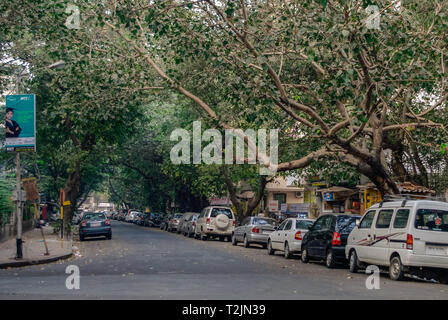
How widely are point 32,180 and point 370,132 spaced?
11.6 m

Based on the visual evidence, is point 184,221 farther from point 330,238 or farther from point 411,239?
point 411,239

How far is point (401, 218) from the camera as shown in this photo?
565 inches

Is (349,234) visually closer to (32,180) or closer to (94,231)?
(32,180)

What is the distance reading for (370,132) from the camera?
20531mm

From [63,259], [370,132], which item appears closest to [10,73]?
[63,259]

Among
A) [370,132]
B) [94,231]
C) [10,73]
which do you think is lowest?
[94,231]

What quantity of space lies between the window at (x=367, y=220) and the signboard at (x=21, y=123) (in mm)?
10097

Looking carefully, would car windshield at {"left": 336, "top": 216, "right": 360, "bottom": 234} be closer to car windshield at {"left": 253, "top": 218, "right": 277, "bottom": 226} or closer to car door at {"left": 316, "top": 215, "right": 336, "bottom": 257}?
car door at {"left": 316, "top": 215, "right": 336, "bottom": 257}

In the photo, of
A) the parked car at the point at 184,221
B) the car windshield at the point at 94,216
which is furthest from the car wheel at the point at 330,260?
the parked car at the point at 184,221

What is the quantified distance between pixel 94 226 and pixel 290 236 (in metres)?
14.5

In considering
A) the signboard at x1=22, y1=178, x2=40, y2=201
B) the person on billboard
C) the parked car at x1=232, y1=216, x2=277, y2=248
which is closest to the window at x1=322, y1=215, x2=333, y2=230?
Answer: the parked car at x1=232, y1=216, x2=277, y2=248

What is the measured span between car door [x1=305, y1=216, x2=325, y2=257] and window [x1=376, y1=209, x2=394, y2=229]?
4020 mm

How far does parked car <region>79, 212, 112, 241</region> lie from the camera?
32.7 m

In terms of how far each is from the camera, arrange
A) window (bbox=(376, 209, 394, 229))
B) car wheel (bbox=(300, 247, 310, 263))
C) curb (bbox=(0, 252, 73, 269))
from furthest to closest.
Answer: car wheel (bbox=(300, 247, 310, 263))
curb (bbox=(0, 252, 73, 269))
window (bbox=(376, 209, 394, 229))
